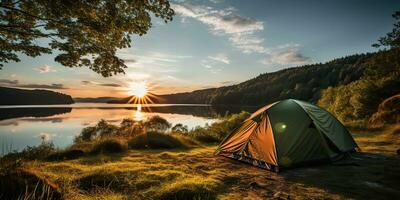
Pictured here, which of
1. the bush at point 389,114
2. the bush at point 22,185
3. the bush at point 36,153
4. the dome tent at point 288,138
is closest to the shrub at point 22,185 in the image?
the bush at point 22,185

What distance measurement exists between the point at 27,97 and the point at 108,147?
547ft

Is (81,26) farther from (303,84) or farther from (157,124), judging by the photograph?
(303,84)

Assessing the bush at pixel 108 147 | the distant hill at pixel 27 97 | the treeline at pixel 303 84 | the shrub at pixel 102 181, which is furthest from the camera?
the distant hill at pixel 27 97

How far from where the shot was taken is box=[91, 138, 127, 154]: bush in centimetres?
1185

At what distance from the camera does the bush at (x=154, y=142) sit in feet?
43.7

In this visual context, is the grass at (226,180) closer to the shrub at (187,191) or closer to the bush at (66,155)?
the shrub at (187,191)

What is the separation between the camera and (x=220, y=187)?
6.34m

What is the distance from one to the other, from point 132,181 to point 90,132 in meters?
15.9

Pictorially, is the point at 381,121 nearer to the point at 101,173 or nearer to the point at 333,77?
the point at 101,173

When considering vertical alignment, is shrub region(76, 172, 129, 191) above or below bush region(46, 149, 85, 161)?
above

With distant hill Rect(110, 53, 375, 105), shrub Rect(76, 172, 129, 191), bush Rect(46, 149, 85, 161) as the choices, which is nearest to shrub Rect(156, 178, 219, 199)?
shrub Rect(76, 172, 129, 191)

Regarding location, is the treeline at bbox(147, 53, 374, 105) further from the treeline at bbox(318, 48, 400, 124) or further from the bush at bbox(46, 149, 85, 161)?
the bush at bbox(46, 149, 85, 161)

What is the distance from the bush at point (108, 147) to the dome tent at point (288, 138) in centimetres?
516

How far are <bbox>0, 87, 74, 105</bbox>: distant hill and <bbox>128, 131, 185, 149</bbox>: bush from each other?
146 meters
